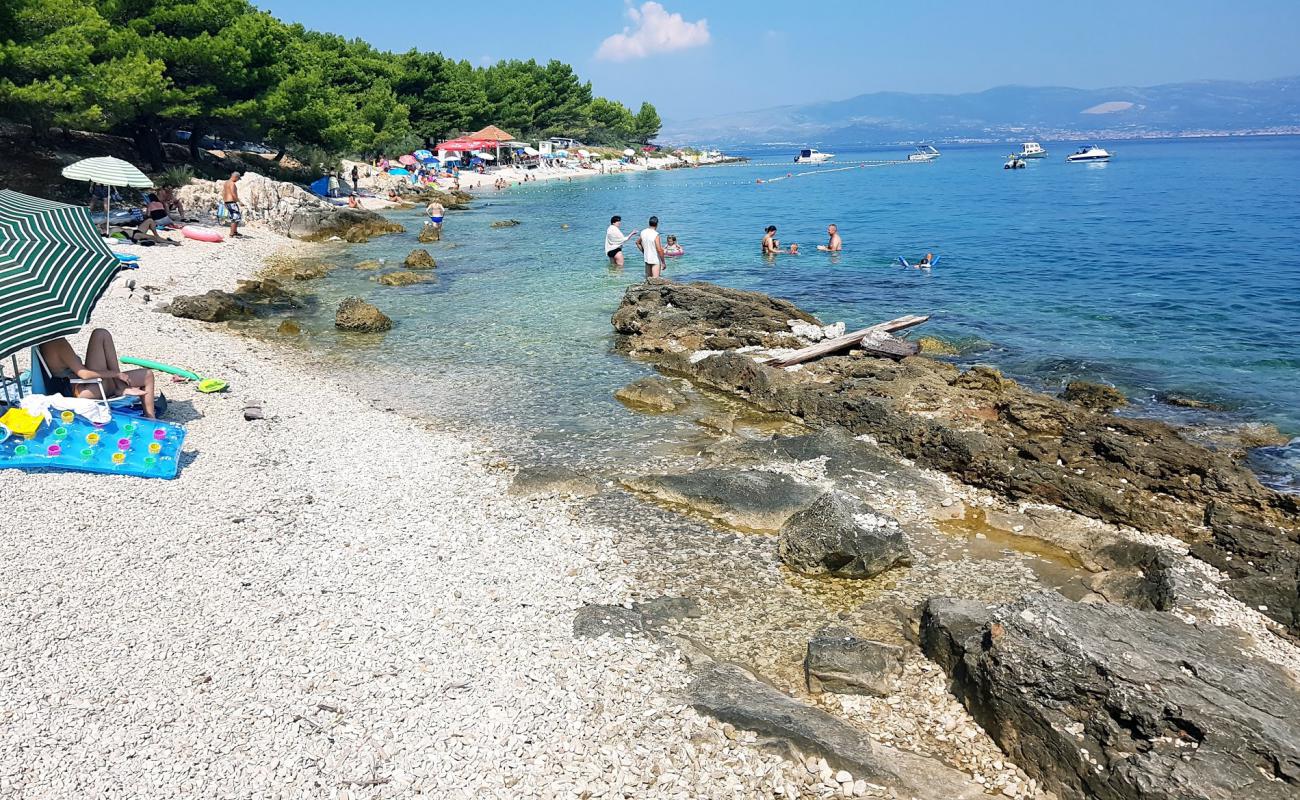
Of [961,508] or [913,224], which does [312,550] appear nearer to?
[961,508]

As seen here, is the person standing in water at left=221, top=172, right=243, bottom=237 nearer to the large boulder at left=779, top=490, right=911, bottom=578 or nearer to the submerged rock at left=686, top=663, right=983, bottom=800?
the large boulder at left=779, top=490, right=911, bottom=578

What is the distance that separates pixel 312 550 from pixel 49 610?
2.29 metres

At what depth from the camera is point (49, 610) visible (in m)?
7.01

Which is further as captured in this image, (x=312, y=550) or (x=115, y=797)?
(x=312, y=550)

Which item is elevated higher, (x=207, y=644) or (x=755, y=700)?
(x=207, y=644)

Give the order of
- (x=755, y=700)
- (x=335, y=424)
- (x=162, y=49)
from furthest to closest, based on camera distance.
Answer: (x=162, y=49) < (x=335, y=424) < (x=755, y=700)

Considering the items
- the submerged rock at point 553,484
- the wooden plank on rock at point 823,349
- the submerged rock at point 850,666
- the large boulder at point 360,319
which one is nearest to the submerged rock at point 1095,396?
the wooden plank on rock at point 823,349

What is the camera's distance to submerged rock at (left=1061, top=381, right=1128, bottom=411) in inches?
560

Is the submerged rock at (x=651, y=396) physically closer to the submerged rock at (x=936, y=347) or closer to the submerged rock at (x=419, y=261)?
the submerged rock at (x=936, y=347)

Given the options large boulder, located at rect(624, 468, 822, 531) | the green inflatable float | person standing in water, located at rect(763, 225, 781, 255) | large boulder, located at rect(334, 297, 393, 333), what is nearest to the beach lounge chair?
the green inflatable float

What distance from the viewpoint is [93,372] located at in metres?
10.3

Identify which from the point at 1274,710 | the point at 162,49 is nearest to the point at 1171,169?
the point at 162,49

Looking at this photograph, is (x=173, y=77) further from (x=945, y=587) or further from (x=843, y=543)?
(x=945, y=587)

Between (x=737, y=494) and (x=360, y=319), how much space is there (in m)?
13.3
